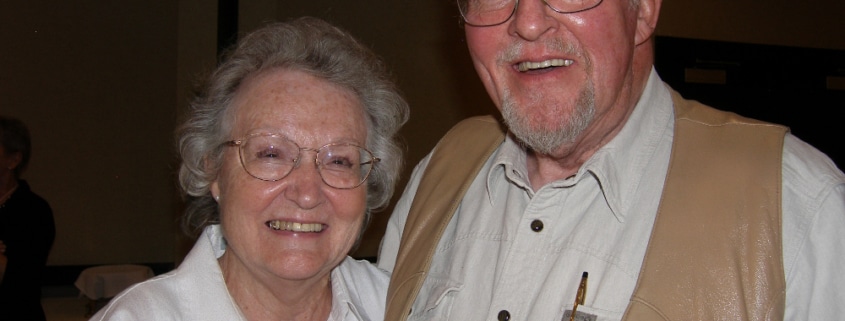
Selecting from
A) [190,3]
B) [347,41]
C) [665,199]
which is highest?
[190,3]

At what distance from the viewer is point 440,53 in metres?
7.05

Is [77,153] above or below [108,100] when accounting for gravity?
below

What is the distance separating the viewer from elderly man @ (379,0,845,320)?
54.4 inches

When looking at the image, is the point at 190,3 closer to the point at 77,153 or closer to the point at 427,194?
the point at 77,153

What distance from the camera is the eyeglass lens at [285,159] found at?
5.90ft

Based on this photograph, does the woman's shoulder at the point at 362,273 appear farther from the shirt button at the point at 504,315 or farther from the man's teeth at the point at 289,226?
the shirt button at the point at 504,315

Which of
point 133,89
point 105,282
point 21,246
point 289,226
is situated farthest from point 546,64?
point 133,89

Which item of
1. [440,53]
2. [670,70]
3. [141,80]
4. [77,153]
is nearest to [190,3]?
[141,80]

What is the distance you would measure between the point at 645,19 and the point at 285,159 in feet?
3.02

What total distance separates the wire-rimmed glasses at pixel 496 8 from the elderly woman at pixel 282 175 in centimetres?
37

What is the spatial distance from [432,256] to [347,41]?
2.07ft

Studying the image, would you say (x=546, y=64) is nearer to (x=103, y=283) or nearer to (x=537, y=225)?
(x=537, y=225)

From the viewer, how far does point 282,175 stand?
5.89ft

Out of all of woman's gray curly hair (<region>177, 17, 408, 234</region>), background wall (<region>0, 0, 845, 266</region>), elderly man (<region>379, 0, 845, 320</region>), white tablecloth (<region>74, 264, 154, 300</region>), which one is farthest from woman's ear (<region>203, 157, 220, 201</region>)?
background wall (<region>0, 0, 845, 266</region>)
